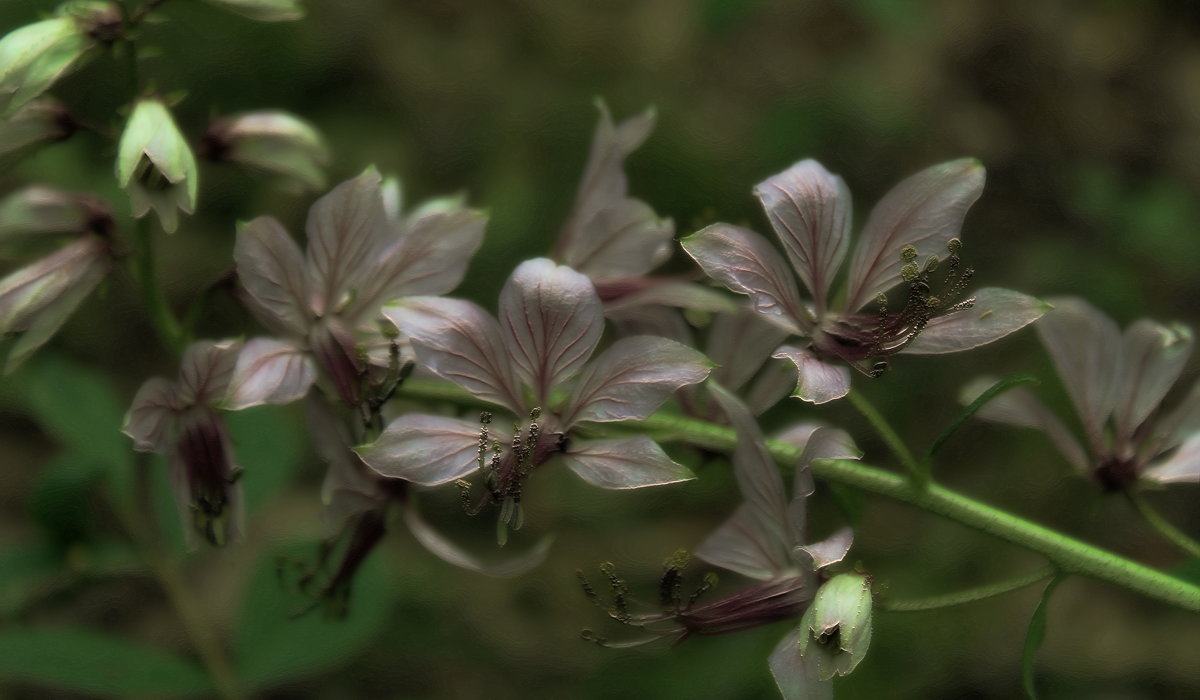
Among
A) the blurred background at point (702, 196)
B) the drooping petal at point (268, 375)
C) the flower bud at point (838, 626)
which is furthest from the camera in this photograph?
the blurred background at point (702, 196)

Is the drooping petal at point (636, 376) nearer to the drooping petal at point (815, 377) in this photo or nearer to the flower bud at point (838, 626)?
the drooping petal at point (815, 377)

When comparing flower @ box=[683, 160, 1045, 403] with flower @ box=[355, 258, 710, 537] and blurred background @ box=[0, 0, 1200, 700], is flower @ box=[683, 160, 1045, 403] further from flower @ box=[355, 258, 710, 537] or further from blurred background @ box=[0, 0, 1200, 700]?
blurred background @ box=[0, 0, 1200, 700]

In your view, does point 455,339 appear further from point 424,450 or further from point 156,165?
point 156,165

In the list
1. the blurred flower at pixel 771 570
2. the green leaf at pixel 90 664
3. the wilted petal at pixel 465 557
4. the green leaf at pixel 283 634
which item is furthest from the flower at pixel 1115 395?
the green leaf at pixel 90 664

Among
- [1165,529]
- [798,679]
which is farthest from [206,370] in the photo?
Answer: [1165,529]

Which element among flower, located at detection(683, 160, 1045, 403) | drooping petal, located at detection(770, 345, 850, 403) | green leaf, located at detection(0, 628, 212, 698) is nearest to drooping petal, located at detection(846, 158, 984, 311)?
flower, located at detection(683, 160, 1045, 403)
